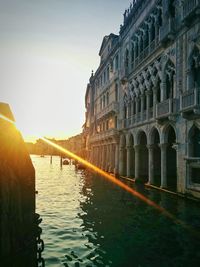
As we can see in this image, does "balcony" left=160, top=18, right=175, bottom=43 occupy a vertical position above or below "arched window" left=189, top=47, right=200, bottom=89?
above

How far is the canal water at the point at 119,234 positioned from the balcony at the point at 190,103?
5.32 metres

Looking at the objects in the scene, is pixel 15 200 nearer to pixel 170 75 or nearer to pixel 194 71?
pixel 194 71

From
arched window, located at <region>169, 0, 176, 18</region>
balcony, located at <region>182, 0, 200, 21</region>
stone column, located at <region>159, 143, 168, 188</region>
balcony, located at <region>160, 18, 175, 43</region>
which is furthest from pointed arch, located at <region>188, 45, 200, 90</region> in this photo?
stone column, located at <region>159, 143, 168, 188</region>

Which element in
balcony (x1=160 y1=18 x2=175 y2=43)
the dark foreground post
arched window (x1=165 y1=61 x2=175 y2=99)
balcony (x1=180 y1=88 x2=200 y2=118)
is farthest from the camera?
arched window (x1=165 y1=61 x2=175 y2=99)

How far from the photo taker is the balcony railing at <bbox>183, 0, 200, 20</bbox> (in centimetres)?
1456

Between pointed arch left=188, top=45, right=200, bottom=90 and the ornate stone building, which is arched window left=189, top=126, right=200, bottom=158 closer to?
the ornate stone building

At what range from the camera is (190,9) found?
15141 mm

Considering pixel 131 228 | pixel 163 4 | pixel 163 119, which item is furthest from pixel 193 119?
pixel 163 4

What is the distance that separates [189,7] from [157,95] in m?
7.23

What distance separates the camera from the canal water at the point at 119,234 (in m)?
7.46

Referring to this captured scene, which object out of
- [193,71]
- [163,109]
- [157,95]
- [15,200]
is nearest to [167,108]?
[163,109]

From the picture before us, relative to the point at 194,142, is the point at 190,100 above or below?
above

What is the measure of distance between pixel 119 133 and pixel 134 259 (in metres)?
22.7

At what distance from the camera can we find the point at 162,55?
1967cm
